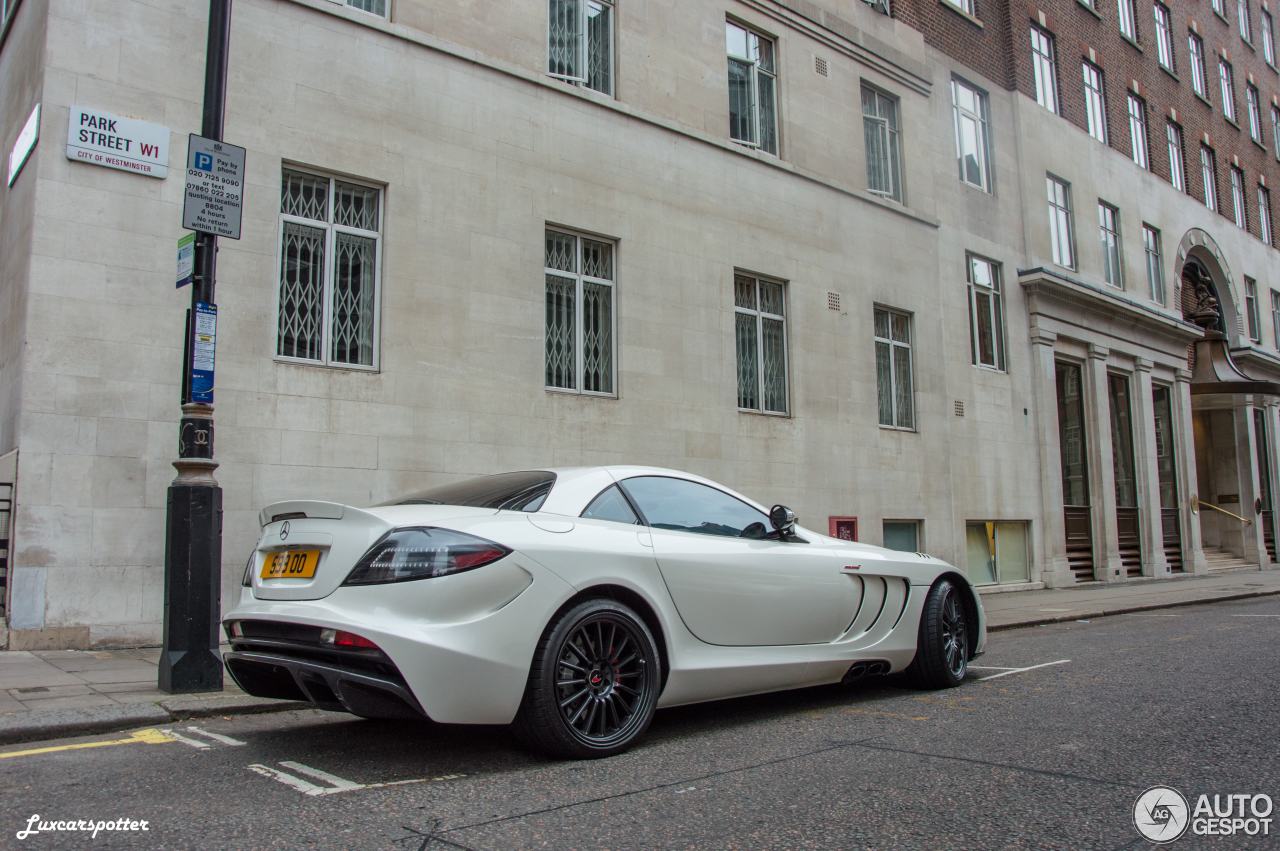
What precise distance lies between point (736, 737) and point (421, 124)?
27.2ft

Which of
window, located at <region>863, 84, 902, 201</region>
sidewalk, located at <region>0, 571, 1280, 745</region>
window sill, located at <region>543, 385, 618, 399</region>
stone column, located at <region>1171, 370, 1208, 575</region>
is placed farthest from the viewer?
stone column, located at <region>1171, 370, 1208, 575</region>

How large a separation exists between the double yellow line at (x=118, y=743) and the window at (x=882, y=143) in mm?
14680

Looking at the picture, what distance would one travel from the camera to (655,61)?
13641 millimetres

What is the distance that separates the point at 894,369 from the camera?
16.9 m

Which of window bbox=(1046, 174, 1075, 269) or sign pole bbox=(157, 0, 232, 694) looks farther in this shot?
window bbox=(1046, 174, 1075, 269)

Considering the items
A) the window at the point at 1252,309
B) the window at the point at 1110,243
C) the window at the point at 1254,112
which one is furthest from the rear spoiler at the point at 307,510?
the window at the point at 1254,112

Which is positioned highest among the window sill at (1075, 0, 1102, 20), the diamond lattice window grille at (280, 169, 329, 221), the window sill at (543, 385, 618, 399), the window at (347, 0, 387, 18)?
the window sill at (1075, 0, 1102, 20)

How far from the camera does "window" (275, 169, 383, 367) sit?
9.95m

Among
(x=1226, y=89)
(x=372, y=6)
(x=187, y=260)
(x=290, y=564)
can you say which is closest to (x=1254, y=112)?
(x=1226, y=89)

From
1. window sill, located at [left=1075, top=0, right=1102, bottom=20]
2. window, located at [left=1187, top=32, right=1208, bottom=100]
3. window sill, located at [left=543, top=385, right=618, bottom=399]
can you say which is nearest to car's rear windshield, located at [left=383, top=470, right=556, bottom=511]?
window sill, located at [left=543, top=385, right=618, bottom=399]

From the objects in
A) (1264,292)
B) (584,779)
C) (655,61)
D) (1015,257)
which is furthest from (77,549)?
(1264,292)

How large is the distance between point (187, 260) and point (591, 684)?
4392mm

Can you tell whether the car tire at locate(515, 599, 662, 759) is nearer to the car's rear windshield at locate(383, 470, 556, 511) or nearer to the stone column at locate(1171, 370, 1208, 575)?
the car's rear windshield at locate(383, 470, 556, 511)

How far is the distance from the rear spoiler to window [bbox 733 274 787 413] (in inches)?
387
